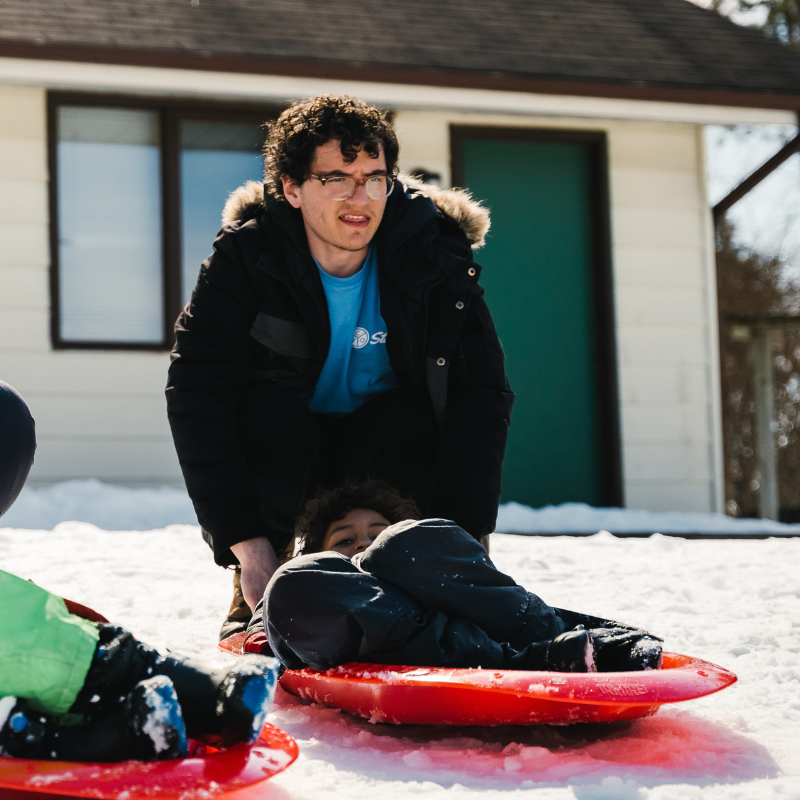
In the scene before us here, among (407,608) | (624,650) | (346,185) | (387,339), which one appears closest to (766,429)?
(387,339)

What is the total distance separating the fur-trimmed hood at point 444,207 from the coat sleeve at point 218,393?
13 cm

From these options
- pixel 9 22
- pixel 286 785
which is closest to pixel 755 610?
pixel 286 785

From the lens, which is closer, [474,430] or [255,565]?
[255,565]

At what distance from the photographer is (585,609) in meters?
2.88

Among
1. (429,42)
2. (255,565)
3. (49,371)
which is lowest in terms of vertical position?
(255,565)

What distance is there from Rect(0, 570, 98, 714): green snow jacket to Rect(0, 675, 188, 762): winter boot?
0.08 feet

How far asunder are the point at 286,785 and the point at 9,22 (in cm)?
511

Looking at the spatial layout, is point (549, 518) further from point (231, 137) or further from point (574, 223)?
point (231, 137)

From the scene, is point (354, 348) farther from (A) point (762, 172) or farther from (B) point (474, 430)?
(A) point (762, 172)

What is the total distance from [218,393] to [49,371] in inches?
133

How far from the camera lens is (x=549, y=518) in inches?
215

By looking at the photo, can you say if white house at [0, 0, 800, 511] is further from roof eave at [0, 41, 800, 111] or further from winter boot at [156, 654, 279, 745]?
winter boot at [156, 654, 279, 745]

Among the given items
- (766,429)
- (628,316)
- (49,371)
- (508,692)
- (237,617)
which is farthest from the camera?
(766,429)

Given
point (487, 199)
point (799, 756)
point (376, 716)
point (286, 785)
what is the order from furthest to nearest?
point (487, 199) < point (376, 716) < point (799, 756) < point (286, 785)
